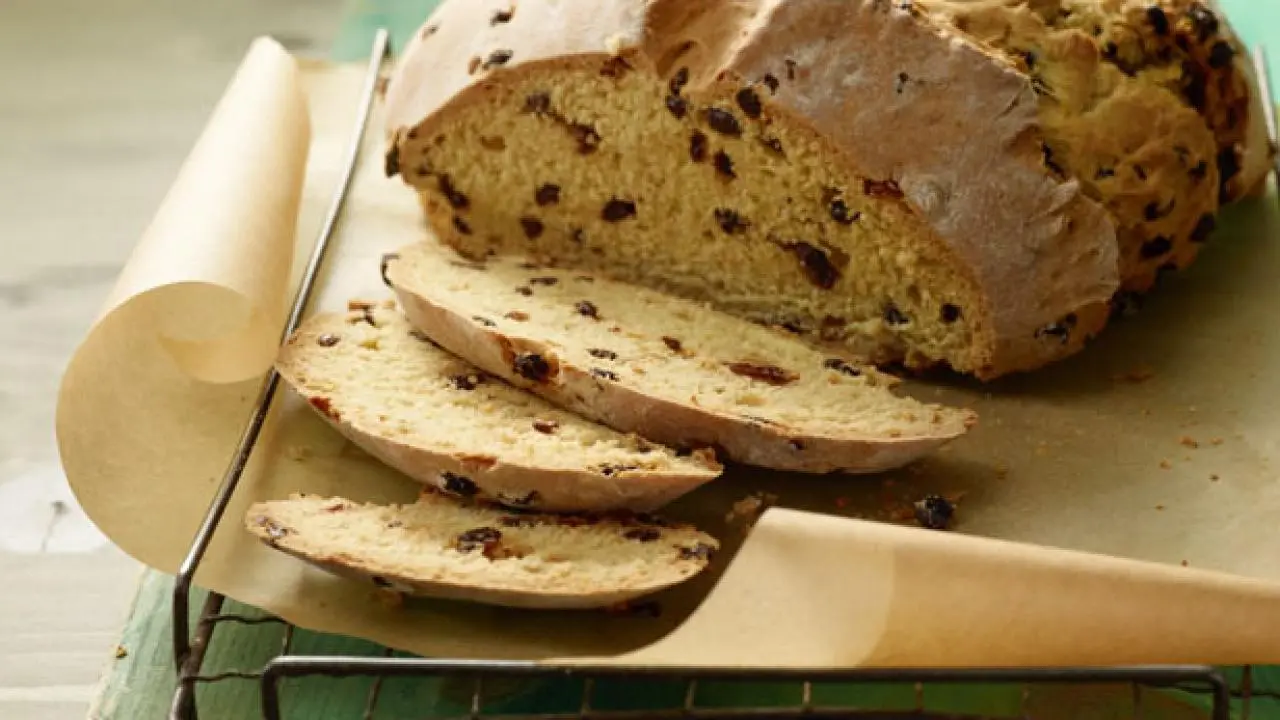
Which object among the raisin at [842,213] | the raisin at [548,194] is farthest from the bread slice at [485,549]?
the raisin at [548,194]

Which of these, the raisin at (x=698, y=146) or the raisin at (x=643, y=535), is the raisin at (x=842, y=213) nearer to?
the raisin at (x=698, y=146)

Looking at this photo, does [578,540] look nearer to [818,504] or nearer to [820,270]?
[818,504]

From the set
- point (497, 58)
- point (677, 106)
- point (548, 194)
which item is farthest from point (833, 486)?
point (497, 58)

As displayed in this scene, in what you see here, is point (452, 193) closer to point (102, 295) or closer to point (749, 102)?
point (749, 102)

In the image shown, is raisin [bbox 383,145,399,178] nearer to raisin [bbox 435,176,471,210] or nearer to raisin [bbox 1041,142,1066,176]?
raisin [bbox 435,176,471,210]

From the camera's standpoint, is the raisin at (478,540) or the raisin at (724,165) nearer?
the raisin at (478,540)

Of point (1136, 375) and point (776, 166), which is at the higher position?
point (776, 166)
